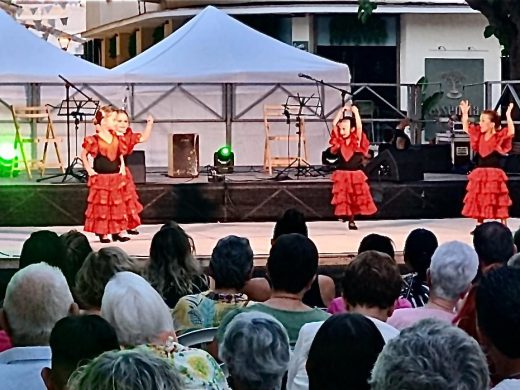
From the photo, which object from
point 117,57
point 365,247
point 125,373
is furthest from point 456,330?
point 117,57

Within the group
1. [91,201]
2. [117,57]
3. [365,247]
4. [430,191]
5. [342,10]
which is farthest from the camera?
[117,57]

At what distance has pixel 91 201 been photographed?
903cm

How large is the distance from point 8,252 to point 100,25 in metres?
20.4

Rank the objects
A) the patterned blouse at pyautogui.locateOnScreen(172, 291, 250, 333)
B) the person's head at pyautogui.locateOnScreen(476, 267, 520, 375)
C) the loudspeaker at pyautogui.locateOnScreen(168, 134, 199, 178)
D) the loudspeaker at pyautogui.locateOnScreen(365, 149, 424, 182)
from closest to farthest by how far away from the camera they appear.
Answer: the person's head at pyautogui.locateOnScreen(476, 267, 520, 375) < the patterned blouse at pyautogui.locateOnScreen(172, 291, 250, 333) < the loudspeaker at pyautogui.locateOnScreen(365, 149, 424, 182) < the loudspeaker at pyautogui.locateOnScreen(168, 134, 199, 178)

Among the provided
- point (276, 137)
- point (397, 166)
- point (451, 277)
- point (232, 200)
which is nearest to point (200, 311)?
point (451, 277)

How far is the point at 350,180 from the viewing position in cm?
990

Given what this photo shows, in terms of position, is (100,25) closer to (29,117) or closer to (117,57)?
(117,57)

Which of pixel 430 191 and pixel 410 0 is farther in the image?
pixel 410 0

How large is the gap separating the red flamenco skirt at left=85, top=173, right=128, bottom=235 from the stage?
1.33 metres

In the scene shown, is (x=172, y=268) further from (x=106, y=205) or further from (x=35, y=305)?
(x=106, y=205)

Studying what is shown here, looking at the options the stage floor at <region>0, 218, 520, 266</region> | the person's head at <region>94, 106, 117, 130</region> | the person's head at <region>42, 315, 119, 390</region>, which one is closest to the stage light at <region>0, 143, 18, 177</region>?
the stage floor at <region>0, 218, 520, 266</region>

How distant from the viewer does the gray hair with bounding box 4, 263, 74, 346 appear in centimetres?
277

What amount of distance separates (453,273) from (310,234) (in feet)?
20.4

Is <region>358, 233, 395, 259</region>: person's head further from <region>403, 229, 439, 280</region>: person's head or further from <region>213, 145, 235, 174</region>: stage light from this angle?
<region>213, 145, 235, 174</region>: stage light
